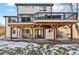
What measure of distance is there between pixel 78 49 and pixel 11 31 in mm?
985

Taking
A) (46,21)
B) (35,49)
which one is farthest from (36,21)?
(35,49)

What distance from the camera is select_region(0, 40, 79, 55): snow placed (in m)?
3.66

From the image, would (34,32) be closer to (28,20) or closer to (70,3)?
(28,20)

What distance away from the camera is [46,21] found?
3.68 meters

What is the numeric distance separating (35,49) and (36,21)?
1.31 ft

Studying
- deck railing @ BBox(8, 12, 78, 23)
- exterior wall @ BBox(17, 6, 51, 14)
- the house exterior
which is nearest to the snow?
the house exterior

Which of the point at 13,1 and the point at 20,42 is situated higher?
the point at 13,1

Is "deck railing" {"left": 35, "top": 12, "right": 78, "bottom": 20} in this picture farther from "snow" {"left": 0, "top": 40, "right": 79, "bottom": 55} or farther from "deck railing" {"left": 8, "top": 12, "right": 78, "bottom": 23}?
"snow" {"left": 0, "top": 40, "right": 79, "bottom": 55}

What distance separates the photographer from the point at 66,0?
3.67m

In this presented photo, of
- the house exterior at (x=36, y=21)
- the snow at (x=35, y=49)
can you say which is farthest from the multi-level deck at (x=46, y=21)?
the snow at (x=35, y=49)

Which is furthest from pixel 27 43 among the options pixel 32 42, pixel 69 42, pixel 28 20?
pixel 69 42

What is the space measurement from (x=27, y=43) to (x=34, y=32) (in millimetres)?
189

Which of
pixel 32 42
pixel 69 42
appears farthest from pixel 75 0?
pixel 32 42
